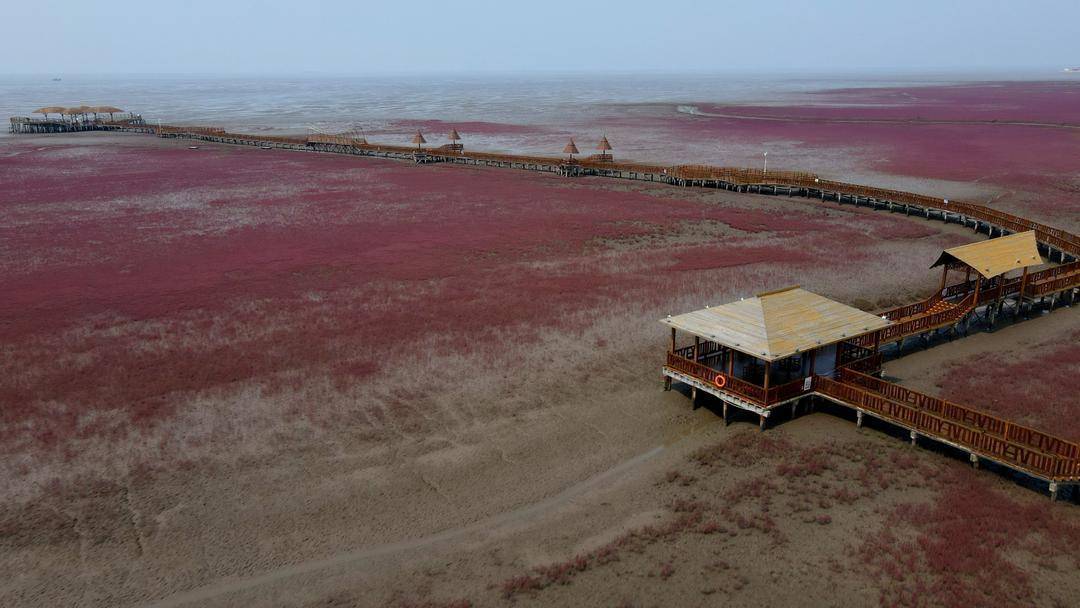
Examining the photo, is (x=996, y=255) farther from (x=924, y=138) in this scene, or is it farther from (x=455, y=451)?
(x=924, y=138)

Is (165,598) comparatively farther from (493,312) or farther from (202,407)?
(493,312)

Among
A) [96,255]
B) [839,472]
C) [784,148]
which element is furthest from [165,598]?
[784,148]

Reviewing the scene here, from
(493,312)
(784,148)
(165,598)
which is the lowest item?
(165,598)

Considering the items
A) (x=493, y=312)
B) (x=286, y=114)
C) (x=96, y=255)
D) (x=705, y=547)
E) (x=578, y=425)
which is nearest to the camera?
(x=705, y=547)

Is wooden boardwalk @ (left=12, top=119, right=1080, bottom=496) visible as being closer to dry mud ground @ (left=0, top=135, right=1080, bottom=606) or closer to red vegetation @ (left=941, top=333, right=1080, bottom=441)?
dry mud ground @ (left=0, top=135, right=1080, bottom=606)

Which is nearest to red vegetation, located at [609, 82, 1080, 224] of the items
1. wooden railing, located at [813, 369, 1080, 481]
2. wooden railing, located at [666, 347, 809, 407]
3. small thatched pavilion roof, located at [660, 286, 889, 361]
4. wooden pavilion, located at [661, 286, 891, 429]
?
wooden pavilion, located at [661, 286, 891, 429]

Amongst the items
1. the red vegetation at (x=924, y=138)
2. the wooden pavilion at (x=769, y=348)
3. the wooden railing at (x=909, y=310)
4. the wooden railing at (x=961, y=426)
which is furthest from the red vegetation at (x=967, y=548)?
the red vegetation at (x=924, y=138)

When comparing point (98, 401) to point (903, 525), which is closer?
point (903, 525)
